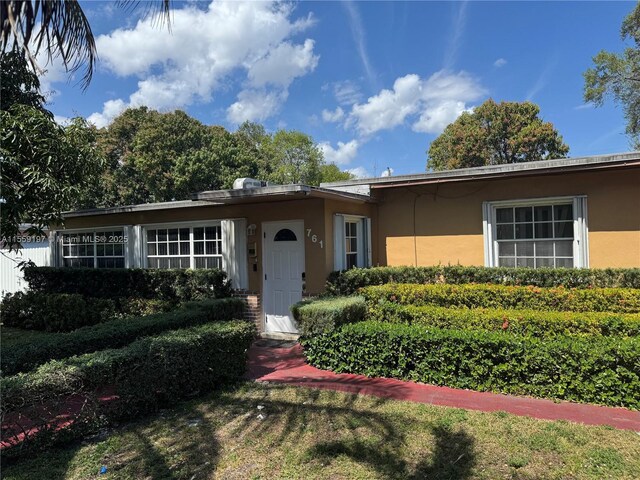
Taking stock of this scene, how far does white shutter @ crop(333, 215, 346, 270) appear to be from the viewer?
900 centimetres

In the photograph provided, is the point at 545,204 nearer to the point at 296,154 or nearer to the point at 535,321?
the point at 535,321

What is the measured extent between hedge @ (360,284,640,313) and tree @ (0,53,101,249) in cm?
537

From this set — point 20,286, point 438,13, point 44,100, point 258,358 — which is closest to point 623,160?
point 438,13

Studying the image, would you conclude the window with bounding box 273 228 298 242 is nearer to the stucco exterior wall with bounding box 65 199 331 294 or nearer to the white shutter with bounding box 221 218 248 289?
the stucco exterior wall with bounding box 65 199 331 294

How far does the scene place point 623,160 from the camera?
23.3ft

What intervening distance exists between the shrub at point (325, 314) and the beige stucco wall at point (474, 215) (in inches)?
111

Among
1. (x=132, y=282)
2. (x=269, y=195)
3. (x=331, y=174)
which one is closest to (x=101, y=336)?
(x=269, y=195)

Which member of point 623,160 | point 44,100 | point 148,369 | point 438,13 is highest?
→ point 438,13

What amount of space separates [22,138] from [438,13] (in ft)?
31.4

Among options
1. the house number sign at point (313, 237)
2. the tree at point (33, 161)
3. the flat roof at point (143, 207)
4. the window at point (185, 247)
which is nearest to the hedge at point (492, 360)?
the house number sign at point (313, 237)

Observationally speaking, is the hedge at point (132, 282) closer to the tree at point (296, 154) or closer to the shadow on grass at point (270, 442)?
the shadow on grass at point (270, 442)

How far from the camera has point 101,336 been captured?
18.9ft

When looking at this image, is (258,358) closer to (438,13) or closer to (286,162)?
(438,13)

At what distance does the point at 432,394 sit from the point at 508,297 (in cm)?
284
